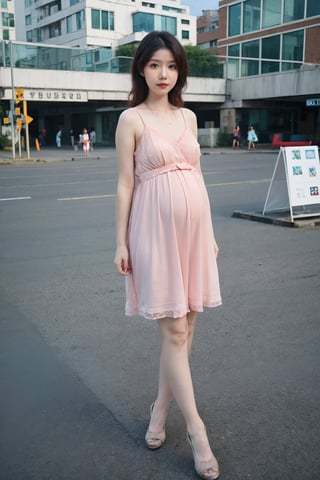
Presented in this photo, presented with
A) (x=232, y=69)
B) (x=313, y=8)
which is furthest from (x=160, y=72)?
(x=313, y=8)

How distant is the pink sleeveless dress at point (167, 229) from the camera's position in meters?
2.39

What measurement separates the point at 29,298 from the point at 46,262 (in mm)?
1363

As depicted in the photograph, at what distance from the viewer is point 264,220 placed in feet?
28.1

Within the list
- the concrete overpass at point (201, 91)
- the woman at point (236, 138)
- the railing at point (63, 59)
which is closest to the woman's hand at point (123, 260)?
the concrete overpass at point (201, 91)

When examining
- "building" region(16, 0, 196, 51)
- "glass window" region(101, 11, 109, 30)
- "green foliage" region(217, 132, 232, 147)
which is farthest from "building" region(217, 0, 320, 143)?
"glass window" region(101, 11, 109, 30)

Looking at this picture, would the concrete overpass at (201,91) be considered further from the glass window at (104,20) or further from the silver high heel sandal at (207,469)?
the silver high heel sandal at (207,469)

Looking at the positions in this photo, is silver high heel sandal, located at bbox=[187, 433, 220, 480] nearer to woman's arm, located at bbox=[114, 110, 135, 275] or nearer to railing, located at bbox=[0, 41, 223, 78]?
woman's arm, located at bbox=[114, 110, 135, 275]

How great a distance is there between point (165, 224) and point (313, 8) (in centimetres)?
Result: 4602

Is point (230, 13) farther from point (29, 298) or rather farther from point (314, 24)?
point (29, 298)

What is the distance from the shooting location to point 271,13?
44906 millimetres

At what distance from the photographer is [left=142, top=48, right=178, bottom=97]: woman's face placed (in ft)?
8.10

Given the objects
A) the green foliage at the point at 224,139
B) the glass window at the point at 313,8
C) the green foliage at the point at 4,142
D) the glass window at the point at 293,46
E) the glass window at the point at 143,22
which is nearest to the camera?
the green foliage at the point at 4,142

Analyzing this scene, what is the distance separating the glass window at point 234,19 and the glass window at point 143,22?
20019 millimetres

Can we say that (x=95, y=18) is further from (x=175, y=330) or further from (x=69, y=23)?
(x=175, y=330)
